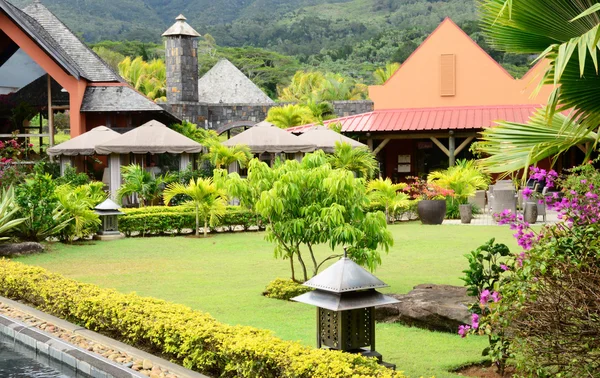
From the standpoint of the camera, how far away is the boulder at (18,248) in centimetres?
1387

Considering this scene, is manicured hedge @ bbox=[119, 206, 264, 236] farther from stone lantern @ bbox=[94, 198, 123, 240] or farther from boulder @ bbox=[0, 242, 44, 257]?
boulder @ bbox=[0, 242, 44, 257]

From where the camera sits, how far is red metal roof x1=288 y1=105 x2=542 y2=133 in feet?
77.8

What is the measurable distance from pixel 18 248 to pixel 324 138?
421 inches

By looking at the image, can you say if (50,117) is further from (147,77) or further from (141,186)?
(147,77)

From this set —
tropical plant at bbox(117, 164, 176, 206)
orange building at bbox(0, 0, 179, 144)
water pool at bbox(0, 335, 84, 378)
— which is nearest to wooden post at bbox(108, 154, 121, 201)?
tropical plant at bbox(117, 164, 176, 206)

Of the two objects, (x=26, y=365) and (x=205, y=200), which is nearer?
(x=26, y=365)

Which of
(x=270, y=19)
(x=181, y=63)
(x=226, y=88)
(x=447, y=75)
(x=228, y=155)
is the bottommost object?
(x=228, y=155)

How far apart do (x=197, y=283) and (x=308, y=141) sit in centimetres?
1171

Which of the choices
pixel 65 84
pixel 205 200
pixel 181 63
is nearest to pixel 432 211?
pixel 205 200

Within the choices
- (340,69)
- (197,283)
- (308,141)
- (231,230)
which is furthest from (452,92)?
(340,69)

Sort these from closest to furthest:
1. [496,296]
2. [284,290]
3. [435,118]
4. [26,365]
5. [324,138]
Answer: [496,296] < [26,365] < [284,290] < [324,138] < [435,118]

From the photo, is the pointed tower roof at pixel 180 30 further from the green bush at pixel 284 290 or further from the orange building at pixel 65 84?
the green bush at pixel 284 290

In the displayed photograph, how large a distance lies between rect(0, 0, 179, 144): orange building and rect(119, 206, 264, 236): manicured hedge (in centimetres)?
752

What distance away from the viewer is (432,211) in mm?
18578
